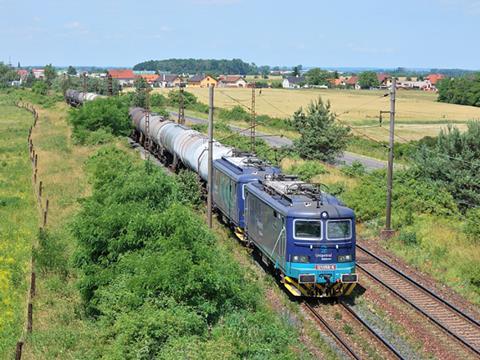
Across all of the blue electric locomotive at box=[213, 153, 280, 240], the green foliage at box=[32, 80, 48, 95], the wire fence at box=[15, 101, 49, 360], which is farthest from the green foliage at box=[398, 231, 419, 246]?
the green foliage at box=[32, 80, 48, 95]

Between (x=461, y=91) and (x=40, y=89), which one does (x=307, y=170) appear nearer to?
(x=461, y=91)

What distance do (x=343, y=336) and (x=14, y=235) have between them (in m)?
16.9

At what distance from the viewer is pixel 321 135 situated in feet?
162

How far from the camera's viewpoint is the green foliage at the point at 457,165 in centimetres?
3312

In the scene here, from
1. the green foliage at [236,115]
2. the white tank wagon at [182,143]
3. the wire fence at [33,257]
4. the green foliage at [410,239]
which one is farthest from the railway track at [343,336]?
the green foliage at [236,115]

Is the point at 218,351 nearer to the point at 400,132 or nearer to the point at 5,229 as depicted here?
the point at 5,229

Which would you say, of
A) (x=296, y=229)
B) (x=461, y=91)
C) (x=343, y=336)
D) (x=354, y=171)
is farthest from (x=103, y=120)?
(x=461, y=91)

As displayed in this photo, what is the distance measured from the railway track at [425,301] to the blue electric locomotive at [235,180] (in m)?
5.02

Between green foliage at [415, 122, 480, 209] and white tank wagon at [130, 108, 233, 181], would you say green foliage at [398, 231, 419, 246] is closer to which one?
green foliage at [415, 122, 480, 209]

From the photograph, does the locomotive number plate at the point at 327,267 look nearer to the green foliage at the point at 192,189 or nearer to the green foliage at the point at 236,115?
the green foliage at the point at 192,189

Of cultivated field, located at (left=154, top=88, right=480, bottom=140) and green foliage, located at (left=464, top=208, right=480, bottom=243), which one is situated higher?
cultivated field, located at (left=154, top=88, right=480, bottom=140)

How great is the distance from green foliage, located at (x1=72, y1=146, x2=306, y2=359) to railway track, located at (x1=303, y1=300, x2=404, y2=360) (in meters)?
1.50

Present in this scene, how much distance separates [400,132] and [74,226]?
7336 cm

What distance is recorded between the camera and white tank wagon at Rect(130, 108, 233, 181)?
30.9m
